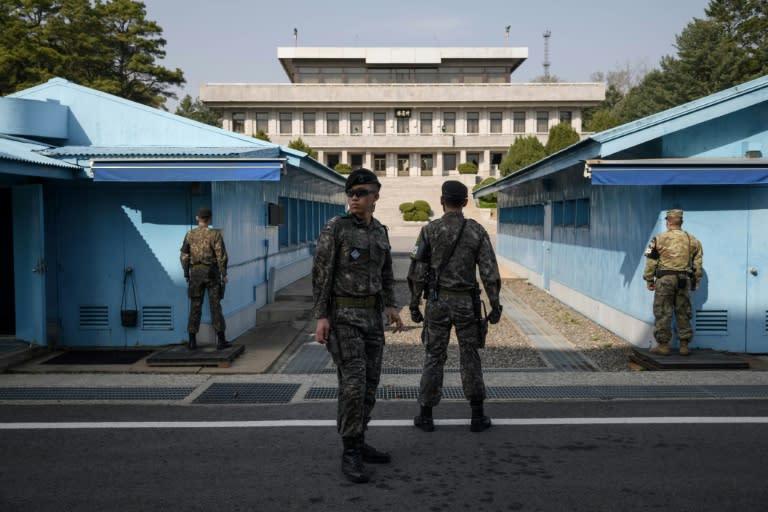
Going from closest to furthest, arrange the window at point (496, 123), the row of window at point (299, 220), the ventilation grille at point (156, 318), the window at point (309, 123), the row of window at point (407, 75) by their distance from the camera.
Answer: the ventilation grille at point (156, 318), the row of window at point (299, 220), the window at point (309, 123), the window at point (496, 123), the row of window at point (407, 75)

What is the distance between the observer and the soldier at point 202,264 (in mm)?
8500

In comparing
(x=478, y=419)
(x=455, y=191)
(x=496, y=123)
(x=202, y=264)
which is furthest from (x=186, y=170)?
(x=496, y=123)

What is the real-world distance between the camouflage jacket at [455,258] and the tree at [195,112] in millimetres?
89614

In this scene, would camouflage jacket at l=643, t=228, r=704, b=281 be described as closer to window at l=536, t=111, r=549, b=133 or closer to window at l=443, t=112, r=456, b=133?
window at l=443, t=112, r=456, b=133

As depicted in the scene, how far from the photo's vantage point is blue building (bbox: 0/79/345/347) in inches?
345

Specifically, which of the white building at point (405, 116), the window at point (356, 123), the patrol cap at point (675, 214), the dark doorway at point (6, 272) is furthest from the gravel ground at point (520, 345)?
the window at point (356, 123)

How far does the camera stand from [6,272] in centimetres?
1013

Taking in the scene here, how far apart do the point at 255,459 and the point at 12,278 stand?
7.10 metres

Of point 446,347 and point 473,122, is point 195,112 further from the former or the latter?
point 446,347

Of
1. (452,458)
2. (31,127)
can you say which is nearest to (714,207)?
(452,458)

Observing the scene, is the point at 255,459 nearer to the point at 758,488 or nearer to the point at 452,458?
the point at 452,458

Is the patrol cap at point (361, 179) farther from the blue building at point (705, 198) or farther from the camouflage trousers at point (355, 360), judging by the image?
the blue building at point (705, 198)

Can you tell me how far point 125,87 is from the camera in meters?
49.6

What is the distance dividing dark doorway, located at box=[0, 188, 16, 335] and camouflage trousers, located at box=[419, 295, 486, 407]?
747 cm
